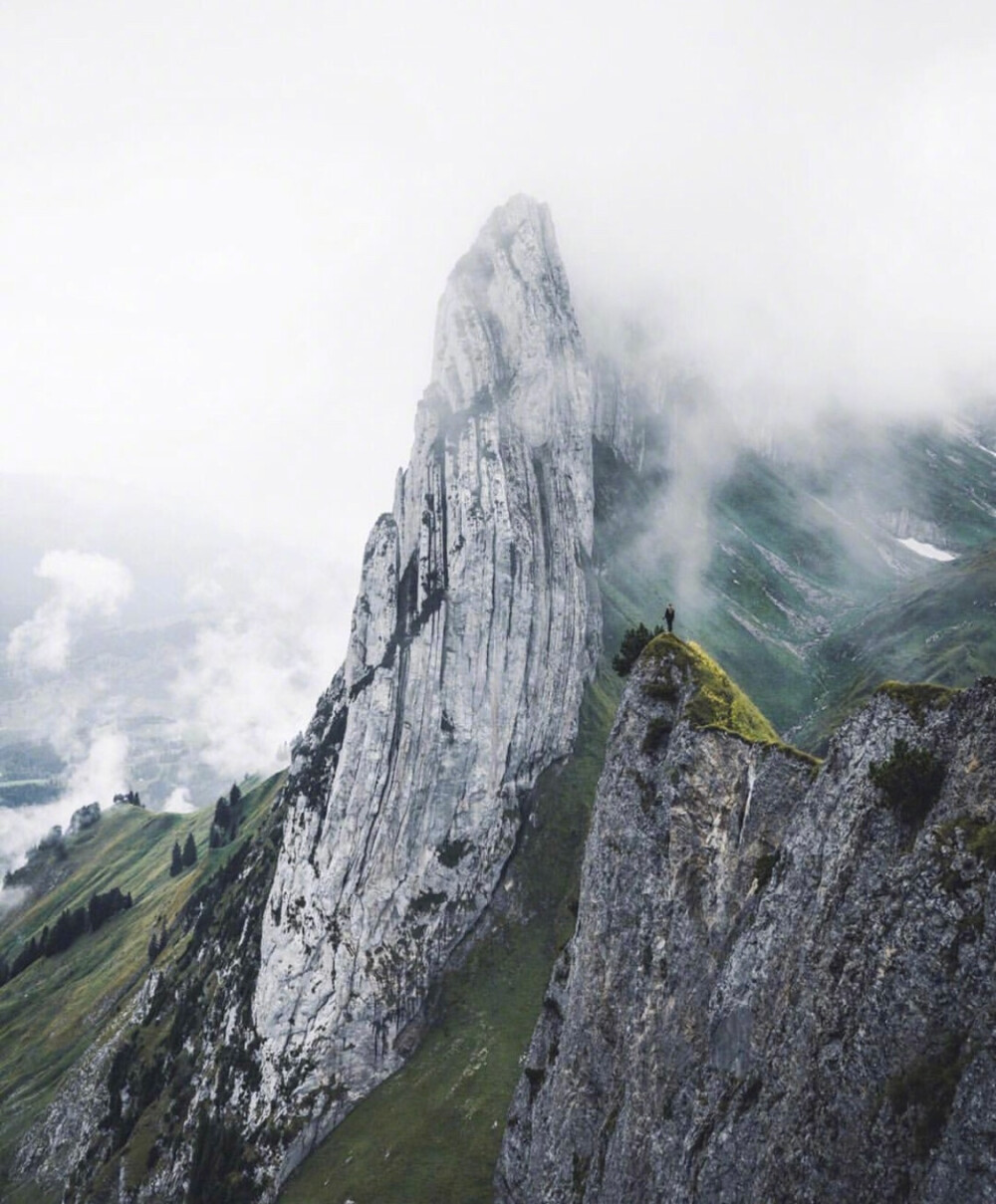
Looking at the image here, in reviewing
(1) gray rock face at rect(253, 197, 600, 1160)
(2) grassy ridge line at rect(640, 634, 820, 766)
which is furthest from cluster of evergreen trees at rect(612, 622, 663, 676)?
(1) gray rock face at rect(253, 197, 600, 1160)

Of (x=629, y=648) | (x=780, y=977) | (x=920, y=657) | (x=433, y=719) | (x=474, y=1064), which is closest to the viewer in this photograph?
(x=780, y=977)

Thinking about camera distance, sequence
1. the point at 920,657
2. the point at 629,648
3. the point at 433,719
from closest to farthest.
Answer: the point at 629,648 → the point at 433,719 → the point at 920,657

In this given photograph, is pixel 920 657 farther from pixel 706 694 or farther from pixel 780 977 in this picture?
pixel 780 977

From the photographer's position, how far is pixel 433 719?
131625mm

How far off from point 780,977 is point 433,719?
106 meters

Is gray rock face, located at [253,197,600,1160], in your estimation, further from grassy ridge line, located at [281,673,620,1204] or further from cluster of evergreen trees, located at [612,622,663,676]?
cluster of evergreen trees, located at [612,622,663,676]

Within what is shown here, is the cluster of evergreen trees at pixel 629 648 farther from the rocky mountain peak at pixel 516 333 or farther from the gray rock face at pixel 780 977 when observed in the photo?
the rocky mountain peak at pixel 516 333

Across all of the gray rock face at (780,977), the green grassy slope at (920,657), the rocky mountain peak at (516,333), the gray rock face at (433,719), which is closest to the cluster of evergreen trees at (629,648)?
the gray rock face at (780,977)

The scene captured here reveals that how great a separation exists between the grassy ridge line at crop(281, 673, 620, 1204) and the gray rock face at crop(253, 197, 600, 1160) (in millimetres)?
4683

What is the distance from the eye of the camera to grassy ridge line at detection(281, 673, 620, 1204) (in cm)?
8250

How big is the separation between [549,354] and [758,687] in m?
98.3

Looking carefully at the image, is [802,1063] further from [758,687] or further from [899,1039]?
[758,687]

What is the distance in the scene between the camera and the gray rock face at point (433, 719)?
4498 inches

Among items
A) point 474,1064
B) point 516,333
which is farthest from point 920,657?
point 474,1064
